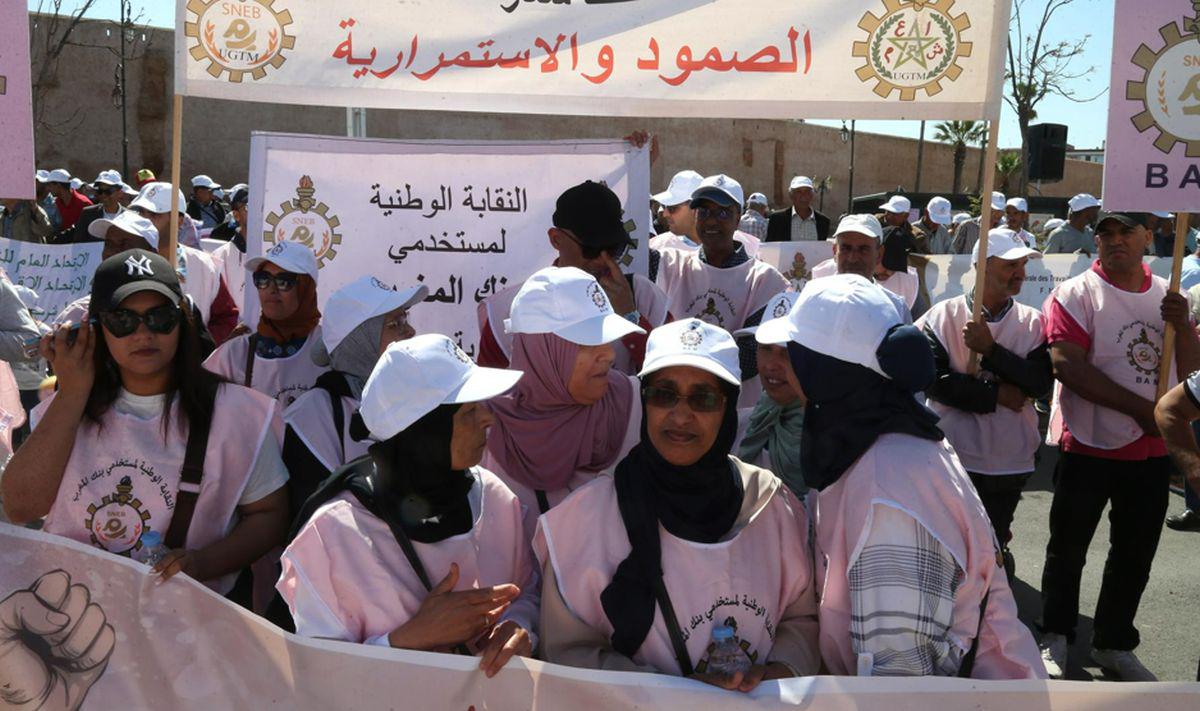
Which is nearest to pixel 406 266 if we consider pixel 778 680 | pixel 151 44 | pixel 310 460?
pixel 310 460

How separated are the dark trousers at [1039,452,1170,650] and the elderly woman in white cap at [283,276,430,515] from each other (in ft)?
10.3

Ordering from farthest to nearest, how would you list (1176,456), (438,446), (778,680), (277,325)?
(277,325) < (1176,456) < (438,446) < (778,680)

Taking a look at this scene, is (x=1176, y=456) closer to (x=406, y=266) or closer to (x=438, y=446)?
(x=438, y=446)

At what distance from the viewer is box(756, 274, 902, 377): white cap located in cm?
234

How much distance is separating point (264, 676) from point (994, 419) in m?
3.63

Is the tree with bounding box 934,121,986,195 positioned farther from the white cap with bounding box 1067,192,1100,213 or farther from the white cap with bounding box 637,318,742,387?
the white cap with bounding box 637,318,742,387

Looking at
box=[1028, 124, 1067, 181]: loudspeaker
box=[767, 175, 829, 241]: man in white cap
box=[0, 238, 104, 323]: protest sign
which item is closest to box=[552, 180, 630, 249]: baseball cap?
box=[0, 238, 104, 323]: protest sign

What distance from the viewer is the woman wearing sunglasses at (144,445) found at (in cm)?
→ 283

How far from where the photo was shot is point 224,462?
297cm

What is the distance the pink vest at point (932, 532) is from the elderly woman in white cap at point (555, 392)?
951mm

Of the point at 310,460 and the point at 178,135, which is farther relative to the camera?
the point at 178,135

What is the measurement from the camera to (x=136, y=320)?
2.88 meters

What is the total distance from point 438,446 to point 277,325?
1671mm

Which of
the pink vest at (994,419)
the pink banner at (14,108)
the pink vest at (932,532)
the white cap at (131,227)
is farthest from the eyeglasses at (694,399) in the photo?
the white cap at (131,227)
